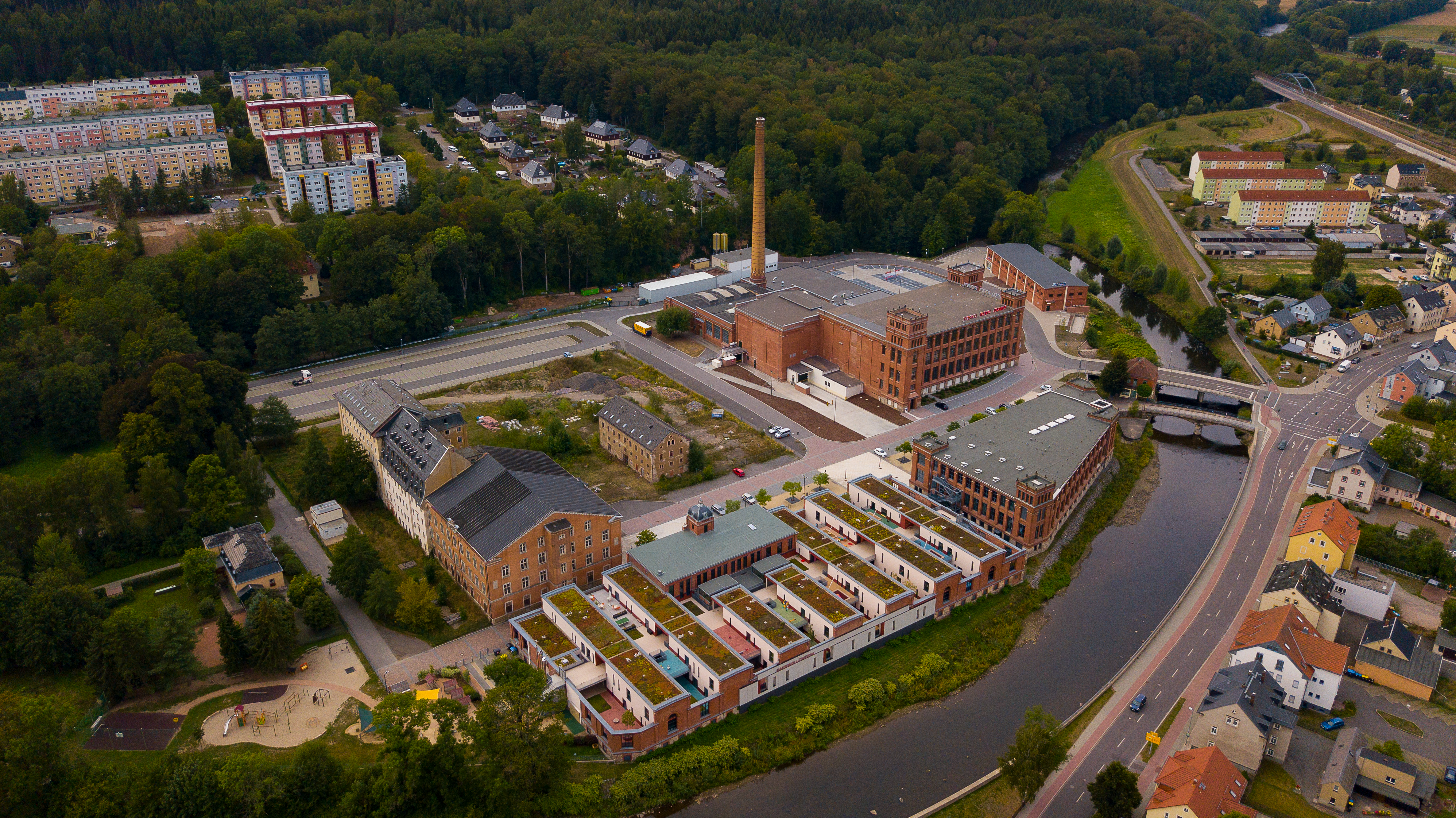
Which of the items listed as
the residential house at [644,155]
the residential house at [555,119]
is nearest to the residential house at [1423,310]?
the residential house at [644,155]

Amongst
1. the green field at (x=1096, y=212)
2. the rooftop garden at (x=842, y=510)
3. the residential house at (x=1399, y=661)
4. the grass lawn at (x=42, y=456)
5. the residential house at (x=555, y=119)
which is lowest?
the grass lawn at (x=42, y=456)

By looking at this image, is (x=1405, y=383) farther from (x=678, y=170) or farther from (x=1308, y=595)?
(x=678, y=170)

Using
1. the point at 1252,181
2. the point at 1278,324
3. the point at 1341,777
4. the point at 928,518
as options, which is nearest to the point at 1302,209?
the point at 1252,181

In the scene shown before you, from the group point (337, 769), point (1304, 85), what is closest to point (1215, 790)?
point (337, 769)

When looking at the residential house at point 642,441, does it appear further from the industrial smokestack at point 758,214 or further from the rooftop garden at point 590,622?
the industrial smokestack at point 758,214

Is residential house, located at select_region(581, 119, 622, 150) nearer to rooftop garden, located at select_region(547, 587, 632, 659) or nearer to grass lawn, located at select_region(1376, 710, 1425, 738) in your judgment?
rooftop garden, located at select_region(547, 587, 632, 659)

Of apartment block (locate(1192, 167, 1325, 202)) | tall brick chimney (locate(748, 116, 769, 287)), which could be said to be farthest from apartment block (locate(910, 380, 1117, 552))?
apartment block (locate(1192, 167, 1325, 202))
